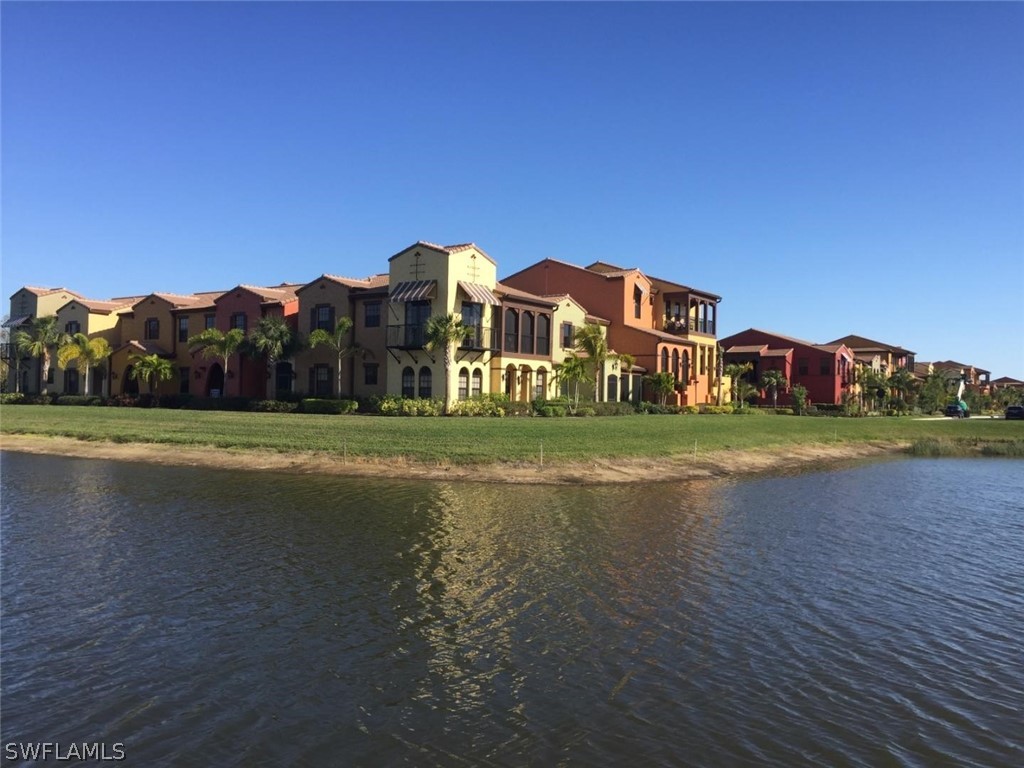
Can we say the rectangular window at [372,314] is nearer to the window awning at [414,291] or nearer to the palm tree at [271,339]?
the window awning at [414,291]

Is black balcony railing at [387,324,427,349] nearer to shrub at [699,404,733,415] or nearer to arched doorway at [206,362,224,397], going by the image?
arched doorway at [206,362,224,397]

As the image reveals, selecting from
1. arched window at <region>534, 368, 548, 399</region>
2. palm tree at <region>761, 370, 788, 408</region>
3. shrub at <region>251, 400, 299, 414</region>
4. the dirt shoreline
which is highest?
palm tree at <region>761, 370, 788, 408</region>

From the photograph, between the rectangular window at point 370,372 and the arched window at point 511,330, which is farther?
the arched window at point 511,330

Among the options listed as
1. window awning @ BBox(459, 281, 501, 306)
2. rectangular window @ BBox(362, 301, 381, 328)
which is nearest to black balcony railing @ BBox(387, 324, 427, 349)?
rectangular window @ BBox(362, 301, 381, 328)

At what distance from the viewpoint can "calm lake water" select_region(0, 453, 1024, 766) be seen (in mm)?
7340

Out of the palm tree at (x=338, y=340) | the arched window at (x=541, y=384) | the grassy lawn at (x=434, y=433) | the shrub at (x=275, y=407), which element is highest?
the palm tree at (x=338, y=340)

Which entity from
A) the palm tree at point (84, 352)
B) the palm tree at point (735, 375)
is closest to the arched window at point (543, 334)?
the palm tree at point (735, 375)

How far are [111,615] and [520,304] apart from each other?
39946 mm

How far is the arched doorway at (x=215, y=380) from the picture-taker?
5469cm

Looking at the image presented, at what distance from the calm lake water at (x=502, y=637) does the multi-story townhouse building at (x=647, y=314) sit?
39.1 meters

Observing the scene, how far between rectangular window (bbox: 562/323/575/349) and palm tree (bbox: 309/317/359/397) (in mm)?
15146

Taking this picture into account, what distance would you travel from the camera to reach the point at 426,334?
43.4 m

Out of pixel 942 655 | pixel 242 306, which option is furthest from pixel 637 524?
pixel 242 306

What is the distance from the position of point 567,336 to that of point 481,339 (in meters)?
10.4
